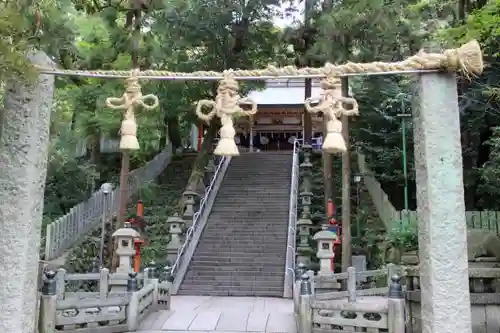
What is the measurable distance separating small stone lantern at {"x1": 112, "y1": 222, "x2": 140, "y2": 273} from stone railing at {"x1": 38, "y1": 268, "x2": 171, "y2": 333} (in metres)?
1.76

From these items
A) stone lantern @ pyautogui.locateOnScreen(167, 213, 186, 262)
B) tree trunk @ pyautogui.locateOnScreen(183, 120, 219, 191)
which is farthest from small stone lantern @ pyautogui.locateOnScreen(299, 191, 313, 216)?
tree trunk @ pyautogui.locateOnScreen(183, 120, 219, 191)

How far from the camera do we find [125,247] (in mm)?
12500

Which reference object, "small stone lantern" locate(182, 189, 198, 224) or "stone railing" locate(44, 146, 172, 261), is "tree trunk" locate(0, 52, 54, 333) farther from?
"small stone lantern" locate(182, 189, 198, 224)

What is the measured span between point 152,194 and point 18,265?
1586 cm

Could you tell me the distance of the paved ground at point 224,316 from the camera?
890 cm

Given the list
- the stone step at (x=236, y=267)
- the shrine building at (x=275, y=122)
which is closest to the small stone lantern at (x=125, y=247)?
the stone step at (x=236, y=267)

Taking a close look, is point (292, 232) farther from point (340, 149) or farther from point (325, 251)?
point (340, 149)

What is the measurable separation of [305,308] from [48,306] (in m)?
3.97

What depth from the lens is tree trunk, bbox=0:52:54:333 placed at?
457 cm

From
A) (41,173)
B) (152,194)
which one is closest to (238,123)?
(152,194)

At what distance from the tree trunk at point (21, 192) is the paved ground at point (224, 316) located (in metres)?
4.44

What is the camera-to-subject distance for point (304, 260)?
46.9ft

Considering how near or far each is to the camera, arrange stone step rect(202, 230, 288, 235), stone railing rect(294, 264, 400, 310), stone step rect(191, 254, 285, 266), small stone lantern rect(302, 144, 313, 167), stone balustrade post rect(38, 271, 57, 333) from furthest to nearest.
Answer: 1. small stone lantern rect(302, 144, 313, 167)
2. stone step rect(202, 230, 288, 235)
3. stone step rect(191, 254, 285, 266)
4. stone railing rect(294, 264, 400, 310)
5. stone balustrade post rect(38, 271, 57, 333)

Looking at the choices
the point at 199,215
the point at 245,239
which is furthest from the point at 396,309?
the point at 199,215
